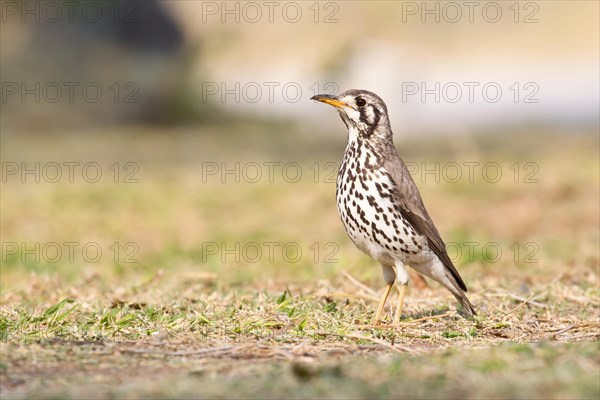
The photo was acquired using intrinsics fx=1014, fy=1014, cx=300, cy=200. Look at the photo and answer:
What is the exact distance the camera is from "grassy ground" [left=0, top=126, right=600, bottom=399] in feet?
14.5

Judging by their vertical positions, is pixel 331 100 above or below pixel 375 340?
above

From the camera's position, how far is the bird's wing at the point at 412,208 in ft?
21.5

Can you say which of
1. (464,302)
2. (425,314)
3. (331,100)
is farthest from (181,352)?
(331,100)

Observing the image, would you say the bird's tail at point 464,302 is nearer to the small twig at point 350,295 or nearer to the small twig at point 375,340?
the small twig at point 350,295

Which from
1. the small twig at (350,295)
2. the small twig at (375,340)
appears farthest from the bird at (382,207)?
the small twig at (375,340)

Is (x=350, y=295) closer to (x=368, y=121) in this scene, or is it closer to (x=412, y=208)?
(x=412, y=208)

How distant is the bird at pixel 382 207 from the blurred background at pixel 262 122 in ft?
5.93

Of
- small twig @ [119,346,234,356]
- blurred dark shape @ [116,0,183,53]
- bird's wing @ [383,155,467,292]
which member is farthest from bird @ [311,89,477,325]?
blurred dark shape @ [116,0,183,53]

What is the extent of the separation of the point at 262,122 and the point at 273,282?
13846mm

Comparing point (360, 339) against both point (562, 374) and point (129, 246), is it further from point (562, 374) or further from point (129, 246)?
point (129, 246)

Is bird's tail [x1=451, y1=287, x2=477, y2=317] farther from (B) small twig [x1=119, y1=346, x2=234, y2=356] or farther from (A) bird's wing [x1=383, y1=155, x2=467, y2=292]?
(B) small twig [x1=119, y1=346, x2=234, y2=356]

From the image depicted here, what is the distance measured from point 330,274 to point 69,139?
37.4ft

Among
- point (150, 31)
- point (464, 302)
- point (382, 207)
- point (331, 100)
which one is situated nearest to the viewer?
point (382, 207)

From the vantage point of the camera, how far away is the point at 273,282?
826 cm
